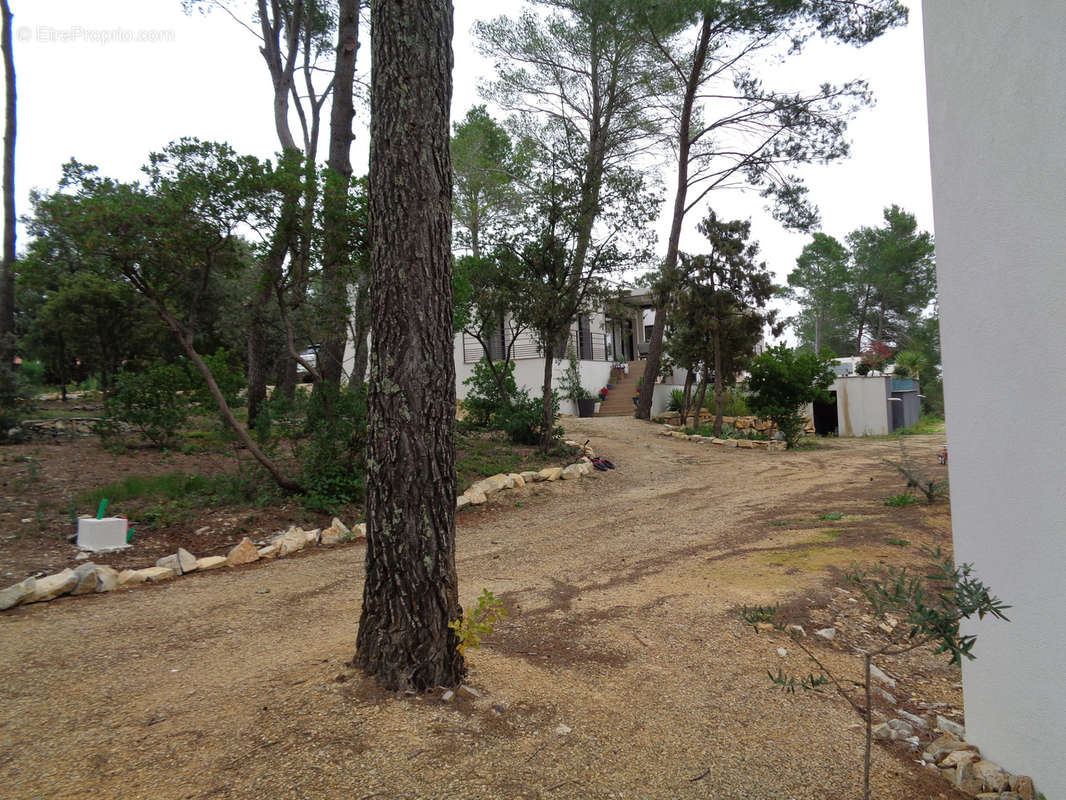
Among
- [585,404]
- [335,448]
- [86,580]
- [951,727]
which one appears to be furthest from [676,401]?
[951,727]

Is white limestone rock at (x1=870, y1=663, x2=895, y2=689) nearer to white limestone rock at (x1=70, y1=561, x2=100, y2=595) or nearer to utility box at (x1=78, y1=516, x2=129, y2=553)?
white limestone rock at (x1=70, y1=561, x2=100, y2=595)

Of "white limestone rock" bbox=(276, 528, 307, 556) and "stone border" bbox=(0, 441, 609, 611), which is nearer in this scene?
"stone border" bbox=(0, 441, 609, 611)

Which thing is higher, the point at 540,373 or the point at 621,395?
the point at 540,373

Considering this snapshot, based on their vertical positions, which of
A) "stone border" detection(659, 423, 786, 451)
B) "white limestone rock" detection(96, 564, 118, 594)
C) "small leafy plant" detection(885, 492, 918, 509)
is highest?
"stone border" detection(659, 423, 786, 451)

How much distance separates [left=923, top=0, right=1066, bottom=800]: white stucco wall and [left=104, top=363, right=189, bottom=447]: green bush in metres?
8.11

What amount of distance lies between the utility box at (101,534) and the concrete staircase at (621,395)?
1549cm

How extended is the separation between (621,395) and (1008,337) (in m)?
19.2

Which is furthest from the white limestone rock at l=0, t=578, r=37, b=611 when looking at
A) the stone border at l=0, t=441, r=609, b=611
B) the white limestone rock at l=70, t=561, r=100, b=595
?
the white limestone rock at l=70, t=561, r=100, b=595

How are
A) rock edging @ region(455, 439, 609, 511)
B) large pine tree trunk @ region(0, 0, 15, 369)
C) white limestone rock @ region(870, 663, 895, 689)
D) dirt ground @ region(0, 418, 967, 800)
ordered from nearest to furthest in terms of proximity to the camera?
dirt ground @ region(0, 418, 967, 800) < white limestone rock @ region(870, 663, 895, 689) < rock edging @ region(455, 439, 609, 511) < large pine tree trunk @ region(0, 0, 15, 369)

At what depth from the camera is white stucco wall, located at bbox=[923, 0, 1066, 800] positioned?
1.96 metres

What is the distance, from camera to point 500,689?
276cm

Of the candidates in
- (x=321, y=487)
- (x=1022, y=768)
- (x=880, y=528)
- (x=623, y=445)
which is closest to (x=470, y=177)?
(x=623, y=445)

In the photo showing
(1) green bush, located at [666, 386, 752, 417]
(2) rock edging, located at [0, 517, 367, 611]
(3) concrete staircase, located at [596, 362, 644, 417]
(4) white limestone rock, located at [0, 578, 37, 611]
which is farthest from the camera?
(3) concrete staircase, located at [596, 362, 644, 417]

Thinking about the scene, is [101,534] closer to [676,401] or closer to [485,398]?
[485,398]
